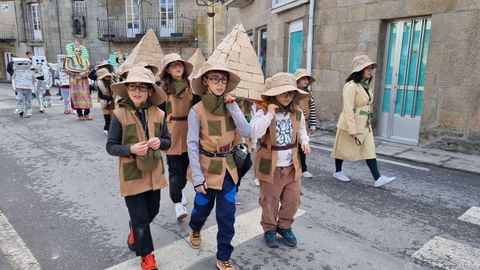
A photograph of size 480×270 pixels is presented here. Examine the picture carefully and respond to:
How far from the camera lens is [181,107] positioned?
Answer: 364cm

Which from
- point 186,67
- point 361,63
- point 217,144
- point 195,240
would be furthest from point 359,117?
point 195,240

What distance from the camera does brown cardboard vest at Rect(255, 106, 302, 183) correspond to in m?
3.14

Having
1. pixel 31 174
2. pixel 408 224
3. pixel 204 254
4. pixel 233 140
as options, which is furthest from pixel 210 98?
pixel 31 174

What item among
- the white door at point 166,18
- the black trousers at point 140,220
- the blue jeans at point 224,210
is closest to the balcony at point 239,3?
the white door at point 166,18

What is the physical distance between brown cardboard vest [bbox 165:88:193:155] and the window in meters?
24.5

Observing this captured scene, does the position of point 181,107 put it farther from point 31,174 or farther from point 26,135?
point 26,135

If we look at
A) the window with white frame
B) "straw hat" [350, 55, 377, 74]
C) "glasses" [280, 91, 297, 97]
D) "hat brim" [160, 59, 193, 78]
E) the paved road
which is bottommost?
the paved road

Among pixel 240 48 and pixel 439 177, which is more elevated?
pixel 240 48

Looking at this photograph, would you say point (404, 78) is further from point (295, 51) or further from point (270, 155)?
point (270, 155)

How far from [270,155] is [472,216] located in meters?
2.55

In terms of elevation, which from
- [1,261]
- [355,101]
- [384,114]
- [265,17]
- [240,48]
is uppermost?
[265,17]

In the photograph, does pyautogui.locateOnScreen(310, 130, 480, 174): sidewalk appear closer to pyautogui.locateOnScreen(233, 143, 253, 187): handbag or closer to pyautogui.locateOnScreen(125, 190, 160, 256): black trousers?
pyautogui.locateOnScreen(233, 143, 253, 187): handbag

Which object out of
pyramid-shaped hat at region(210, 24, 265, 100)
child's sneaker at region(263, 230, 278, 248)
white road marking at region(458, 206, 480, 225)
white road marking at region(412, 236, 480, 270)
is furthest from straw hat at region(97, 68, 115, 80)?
white road marking at region(458, 206, 480, 225)

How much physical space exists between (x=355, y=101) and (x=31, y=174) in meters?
4.69
